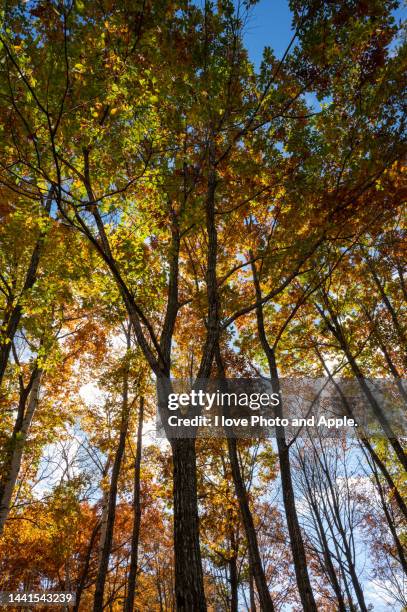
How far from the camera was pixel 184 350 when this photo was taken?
38.6ft

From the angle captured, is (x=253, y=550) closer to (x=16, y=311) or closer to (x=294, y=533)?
(x=294, y=533)

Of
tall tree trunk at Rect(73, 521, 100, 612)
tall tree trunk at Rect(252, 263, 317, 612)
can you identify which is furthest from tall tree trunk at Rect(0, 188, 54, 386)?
tall tree trunk at Rect(73, 521, 100, 612)

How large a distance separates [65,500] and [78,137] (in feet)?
27.8

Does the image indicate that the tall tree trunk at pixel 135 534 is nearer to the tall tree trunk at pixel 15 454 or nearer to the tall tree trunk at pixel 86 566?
the tall tree trunk at pixel 15 454

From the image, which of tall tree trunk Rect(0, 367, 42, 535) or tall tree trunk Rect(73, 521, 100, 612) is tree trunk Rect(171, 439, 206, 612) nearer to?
tall tree trunk Rect(0, 367, 42, 535)

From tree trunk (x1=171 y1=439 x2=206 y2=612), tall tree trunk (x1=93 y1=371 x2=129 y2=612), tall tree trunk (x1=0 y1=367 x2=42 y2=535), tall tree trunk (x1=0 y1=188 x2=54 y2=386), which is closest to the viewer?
tree trunk (x1=171 y1=439 x2=206 y2=612)

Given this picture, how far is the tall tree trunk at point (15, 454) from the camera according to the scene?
6.25 metres

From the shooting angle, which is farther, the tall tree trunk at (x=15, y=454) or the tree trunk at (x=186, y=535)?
the tall tree trunk at (x=15, y=454)

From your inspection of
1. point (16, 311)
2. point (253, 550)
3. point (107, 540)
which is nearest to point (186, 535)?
point (253, 550)

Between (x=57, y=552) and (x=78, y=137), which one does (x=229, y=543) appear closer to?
(x=57, y=552)

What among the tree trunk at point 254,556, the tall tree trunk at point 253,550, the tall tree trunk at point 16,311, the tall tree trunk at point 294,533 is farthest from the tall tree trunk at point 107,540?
the tall tree trunk at point 294,533

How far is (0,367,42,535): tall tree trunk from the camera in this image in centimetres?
625

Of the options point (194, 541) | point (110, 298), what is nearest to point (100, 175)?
point (110, 298)

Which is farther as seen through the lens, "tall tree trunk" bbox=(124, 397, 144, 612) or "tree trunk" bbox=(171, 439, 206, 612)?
"tall tree trunk" bbox=(124, 397, 144, 612)
